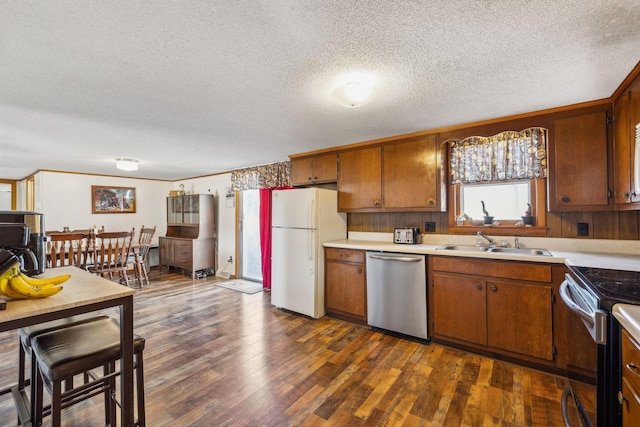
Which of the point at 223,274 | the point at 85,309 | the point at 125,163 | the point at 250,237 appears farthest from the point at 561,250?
the point at 125,163

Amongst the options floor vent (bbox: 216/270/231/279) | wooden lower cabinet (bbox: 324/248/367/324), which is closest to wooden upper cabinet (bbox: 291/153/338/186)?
wooden lower cabinet (bbox: 324/248/367/324)

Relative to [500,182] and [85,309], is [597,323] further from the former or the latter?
[85,309]

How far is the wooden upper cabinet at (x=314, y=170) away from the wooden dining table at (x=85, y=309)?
8.67ft

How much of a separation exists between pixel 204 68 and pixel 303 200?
1.85 m

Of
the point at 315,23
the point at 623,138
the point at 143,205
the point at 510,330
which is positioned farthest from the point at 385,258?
the point at 143,205

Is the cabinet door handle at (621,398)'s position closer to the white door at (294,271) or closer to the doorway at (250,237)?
the white door at (294,271)

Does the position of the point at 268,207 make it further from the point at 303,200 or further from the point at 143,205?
the point at 143,205

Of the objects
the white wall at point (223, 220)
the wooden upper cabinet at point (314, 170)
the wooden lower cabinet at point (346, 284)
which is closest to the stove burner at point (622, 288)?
the wooden lower cabinet at point (346, 284)

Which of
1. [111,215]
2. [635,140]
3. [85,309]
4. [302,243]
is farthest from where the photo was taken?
[111,215]

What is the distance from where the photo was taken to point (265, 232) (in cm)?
476

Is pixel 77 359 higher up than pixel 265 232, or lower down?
lower down

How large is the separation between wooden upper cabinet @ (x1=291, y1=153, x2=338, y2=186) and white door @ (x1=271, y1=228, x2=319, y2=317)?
796mm

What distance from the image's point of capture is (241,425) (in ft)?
5.42

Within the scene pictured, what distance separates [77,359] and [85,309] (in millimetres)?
236
